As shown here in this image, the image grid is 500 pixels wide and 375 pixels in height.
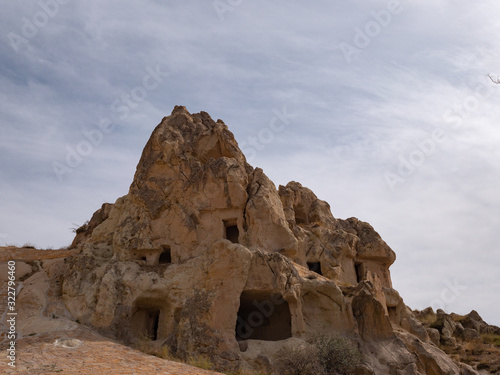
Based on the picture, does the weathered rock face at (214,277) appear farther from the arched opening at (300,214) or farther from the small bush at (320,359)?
the arched opening at (300,214)

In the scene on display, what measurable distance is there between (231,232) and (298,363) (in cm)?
674

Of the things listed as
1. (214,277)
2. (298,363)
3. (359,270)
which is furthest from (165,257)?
(359,270)

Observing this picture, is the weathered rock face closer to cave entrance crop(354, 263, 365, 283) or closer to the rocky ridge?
the rocky ridge

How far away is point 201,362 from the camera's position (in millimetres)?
15320

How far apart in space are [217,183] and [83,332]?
735 cm

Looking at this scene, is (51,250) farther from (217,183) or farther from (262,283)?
(262,283)

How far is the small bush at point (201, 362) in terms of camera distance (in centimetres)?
1515

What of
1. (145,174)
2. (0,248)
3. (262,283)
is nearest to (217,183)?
→ (145,174)

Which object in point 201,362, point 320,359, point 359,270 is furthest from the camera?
point 359,270

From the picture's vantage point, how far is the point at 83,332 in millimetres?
16141

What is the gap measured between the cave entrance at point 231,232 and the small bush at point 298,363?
18.8 ft

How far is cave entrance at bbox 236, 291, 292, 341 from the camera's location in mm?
19016

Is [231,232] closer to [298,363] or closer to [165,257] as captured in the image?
[165,257]

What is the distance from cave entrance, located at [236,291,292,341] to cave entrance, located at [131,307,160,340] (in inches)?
111
